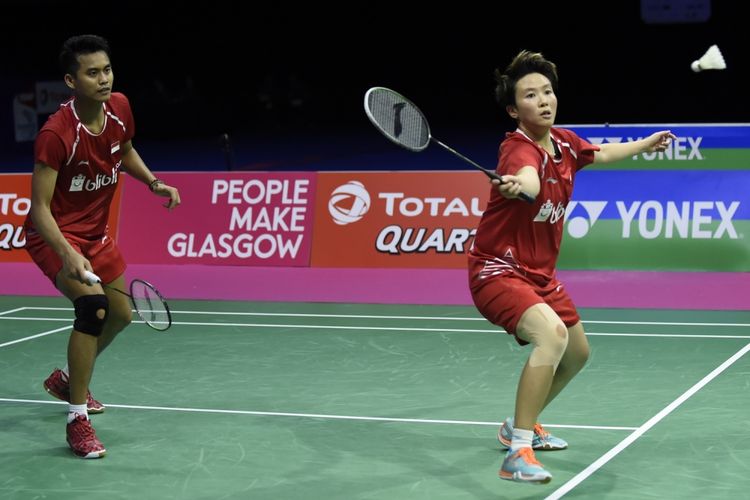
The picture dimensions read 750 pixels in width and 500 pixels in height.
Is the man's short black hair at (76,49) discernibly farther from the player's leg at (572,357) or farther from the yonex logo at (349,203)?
the yonex logo at (349,203)

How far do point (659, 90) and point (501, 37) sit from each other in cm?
353

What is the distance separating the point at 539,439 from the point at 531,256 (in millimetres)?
856

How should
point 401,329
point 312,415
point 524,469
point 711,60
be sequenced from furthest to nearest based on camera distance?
point 401,329, point 711,60, point 312,415, point 524,469

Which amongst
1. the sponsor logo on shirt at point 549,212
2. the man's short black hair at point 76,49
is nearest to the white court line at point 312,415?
the sponsor logo on shirt at point 549,212

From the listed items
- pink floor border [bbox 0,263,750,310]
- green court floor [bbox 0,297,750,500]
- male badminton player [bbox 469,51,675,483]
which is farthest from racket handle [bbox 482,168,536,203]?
pink floor border [bbox 0,263,750,310]

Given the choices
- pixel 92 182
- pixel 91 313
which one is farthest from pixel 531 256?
pixel 92 182

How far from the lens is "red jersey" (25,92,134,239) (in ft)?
20.0

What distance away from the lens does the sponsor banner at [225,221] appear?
11.9m

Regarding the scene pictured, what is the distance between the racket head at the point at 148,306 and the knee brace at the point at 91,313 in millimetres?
442

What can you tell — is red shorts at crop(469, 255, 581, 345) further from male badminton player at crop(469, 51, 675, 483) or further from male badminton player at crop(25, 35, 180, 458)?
male badminton player at crop(25, 35, 180, 458)

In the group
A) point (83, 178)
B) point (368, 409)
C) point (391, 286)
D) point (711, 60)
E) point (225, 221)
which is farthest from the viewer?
point (225, 221)

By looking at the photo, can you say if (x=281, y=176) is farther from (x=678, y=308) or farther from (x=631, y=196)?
(x=678, y=308)

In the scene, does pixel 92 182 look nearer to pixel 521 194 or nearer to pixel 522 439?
pixel 521 194

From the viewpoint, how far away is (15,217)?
12.4 m
